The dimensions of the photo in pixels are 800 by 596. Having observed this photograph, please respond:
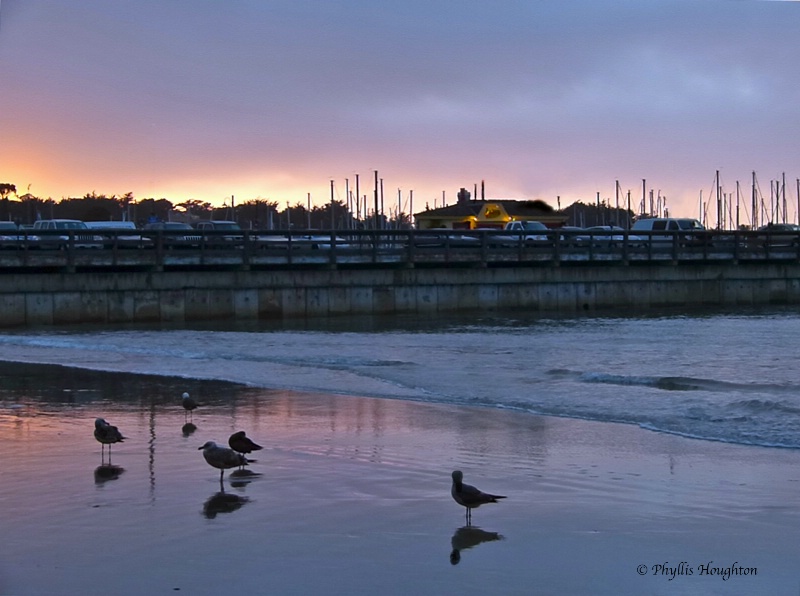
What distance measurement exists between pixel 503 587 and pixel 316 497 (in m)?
2.47

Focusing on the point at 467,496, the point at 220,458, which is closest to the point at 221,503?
the point at 220,458

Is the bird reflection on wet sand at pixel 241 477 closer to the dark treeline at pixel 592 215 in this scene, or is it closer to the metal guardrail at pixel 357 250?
the metal guardrail at pixel 357 250

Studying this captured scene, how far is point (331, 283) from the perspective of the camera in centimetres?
3231

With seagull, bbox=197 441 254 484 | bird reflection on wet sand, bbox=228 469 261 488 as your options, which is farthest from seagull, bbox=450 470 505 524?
seagull, bbox=197 441 254 484

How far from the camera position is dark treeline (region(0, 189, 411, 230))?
91.9 meters

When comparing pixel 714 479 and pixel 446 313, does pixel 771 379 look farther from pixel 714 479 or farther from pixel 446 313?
pixel 446 313

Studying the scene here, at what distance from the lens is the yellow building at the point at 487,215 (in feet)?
241

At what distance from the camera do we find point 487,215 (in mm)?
73875

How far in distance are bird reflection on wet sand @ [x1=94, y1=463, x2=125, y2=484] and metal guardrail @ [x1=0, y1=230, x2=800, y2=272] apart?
21397mm

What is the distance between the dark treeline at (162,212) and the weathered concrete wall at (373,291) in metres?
47.5

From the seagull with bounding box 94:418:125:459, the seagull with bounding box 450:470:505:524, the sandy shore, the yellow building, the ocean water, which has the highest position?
the yellow building

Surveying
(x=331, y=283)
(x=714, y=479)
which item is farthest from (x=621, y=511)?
(x=331, y=283)

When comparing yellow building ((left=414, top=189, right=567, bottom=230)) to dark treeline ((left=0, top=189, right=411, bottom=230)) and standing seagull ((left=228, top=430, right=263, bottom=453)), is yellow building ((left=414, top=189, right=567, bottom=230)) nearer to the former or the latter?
dark treeline ((left=0, top=189, right=411, bottom=230))

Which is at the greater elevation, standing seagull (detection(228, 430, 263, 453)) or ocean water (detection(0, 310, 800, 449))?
standing seagull (detection(228, 430, 263, 453))
